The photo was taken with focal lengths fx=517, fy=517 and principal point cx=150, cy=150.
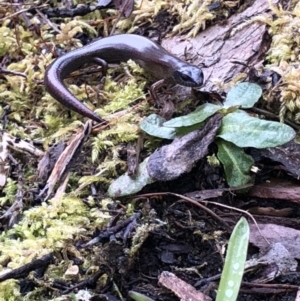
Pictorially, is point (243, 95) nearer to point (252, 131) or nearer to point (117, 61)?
point (252, 131)

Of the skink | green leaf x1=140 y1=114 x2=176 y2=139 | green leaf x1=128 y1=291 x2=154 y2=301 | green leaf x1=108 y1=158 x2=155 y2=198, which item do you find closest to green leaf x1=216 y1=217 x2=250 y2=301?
green leaf x1=128 y1=291 x2=154 y2=301

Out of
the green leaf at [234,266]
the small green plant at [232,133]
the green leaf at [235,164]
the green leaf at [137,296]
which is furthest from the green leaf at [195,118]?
the green leaf at [137,296]

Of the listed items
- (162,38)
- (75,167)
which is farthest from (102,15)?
(75,167)

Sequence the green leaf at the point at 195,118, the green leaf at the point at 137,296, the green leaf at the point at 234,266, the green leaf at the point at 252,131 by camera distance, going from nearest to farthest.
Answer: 1. the green leaf at the point at 234,266
2. the green leaf at the point at 137,296
3. the green leaf at the point at 252,131
4. the green leaf at the point at 195,118

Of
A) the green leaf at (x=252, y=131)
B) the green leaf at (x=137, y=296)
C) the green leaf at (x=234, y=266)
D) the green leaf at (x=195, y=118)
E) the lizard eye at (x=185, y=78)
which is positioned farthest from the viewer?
the lizard eye at (x=185, y=78)

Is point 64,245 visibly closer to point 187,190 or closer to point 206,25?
point 187,190

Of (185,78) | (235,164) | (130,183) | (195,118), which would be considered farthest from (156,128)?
(185,78)

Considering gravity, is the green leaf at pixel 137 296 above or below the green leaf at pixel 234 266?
below

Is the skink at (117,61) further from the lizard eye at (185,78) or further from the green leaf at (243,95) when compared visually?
the green leaf at (243,95)
